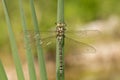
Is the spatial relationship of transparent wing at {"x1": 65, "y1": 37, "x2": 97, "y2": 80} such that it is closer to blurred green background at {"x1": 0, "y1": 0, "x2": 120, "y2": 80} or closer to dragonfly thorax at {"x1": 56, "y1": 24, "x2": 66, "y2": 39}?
blurred green background at {"x1": 0, "y1": 0, "x2": 120, "y2": 80}

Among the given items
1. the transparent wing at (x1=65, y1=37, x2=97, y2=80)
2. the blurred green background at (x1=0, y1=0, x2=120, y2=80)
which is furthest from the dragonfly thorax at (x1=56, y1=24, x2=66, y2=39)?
the transparent wing at (x1=65, y1=37, x2=97, y2=80)

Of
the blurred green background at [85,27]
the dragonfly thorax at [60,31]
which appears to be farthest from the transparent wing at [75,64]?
the dragonfly thorax at [60,31]

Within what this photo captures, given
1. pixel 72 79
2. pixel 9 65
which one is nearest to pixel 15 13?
pixel 9 65

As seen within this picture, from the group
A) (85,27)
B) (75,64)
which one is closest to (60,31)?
(85,27)

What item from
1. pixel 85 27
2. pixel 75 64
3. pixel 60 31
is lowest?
pixel 75 64

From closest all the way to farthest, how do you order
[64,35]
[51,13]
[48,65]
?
[64,35] < [48,65] < [51,13]

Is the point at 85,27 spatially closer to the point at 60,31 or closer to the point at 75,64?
the point at 75,64

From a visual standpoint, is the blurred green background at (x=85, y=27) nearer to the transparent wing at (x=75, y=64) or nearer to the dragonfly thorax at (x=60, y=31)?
the transparent wing at (x=75, y=64)

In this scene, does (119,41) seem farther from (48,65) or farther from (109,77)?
(48,65)

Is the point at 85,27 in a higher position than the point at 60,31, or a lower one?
lower
